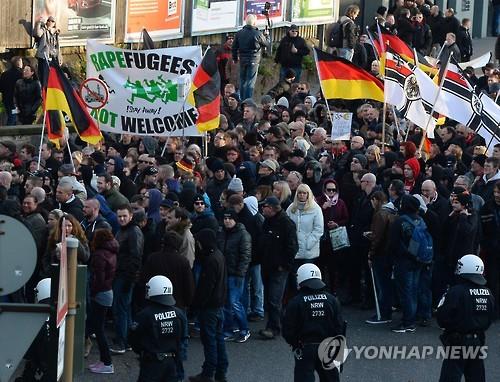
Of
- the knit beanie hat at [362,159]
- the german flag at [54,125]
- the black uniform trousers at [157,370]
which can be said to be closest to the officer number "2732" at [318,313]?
the black uniform trousers at [157,370]

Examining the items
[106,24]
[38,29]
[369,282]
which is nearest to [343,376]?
[369,282]

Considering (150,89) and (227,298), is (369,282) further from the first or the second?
(150,89)

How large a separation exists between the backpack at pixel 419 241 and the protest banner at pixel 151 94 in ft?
13.0

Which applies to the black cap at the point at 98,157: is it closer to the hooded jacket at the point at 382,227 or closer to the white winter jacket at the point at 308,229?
the white winter jacket at the point at 308,229

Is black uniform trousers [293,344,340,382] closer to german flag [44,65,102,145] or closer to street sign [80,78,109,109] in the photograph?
german flag [44,65,102,145]

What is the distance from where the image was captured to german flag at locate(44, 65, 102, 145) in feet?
57.5

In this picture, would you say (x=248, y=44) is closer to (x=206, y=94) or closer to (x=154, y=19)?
(x=154, y=19)

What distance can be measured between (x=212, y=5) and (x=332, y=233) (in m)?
12.3

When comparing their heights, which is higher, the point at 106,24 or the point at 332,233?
the point at 106,24

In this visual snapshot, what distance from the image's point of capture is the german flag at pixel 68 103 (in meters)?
17.5

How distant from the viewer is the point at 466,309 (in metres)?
12.8

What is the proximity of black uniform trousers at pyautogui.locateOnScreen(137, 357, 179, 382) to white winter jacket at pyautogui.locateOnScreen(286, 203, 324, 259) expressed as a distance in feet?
13.1

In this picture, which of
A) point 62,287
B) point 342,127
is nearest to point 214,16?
point 342,127

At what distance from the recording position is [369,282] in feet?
55.5
